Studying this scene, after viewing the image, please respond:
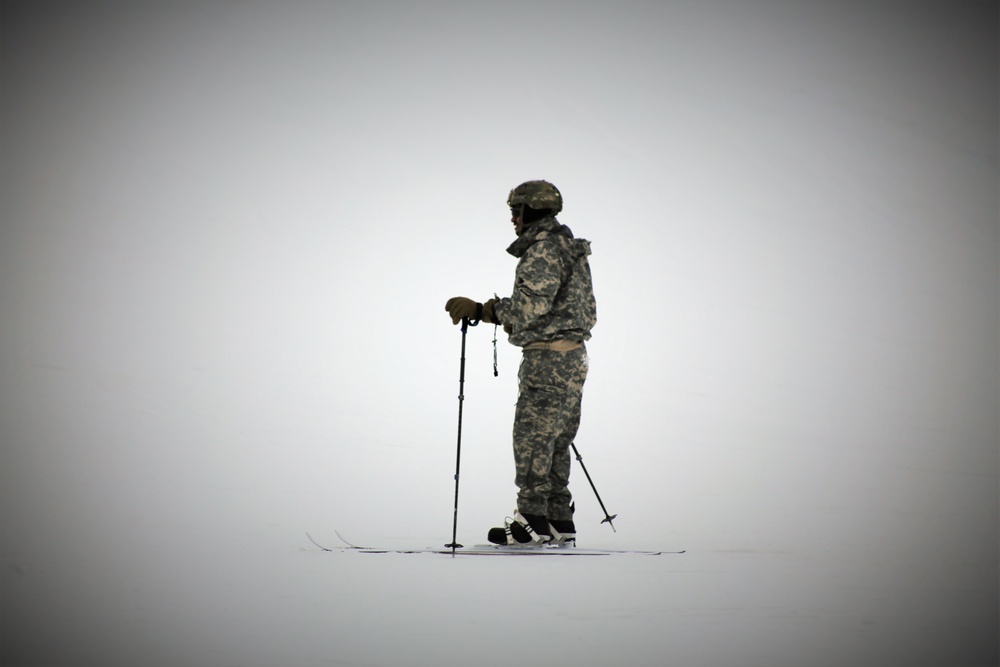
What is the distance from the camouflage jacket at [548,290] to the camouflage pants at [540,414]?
0.13 meters

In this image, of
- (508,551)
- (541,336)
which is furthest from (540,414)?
(508,551)

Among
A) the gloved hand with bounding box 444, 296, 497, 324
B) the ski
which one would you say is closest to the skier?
the gloved hand with bounding box 444, 296, 497, 324

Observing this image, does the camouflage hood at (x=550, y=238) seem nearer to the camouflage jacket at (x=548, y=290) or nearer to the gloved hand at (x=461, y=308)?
the camouflage jacket at (x=548, y=290)

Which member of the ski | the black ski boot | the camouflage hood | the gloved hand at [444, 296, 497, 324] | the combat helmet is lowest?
the ski

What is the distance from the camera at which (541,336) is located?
5246 millimetres

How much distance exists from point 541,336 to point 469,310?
1.35 ft

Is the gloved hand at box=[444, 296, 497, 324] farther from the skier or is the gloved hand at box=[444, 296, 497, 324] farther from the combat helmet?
the combat helmet

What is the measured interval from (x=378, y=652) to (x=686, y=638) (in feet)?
3.34

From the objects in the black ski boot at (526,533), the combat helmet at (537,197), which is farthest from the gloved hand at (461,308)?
the black ski boot at (526,533)

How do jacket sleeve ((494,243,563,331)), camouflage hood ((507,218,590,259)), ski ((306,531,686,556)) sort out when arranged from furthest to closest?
camouflage hood ((507,218,590,259)), jacket sleeve ((494,243,563,331)), ski ((306,531,686,556))

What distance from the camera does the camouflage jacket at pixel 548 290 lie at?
5145mm

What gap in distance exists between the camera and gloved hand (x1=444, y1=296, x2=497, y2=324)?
17.0 ft

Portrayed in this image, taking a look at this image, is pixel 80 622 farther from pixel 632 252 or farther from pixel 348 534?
pixel 632 252

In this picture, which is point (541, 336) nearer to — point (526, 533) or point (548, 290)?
point (548, 290)
